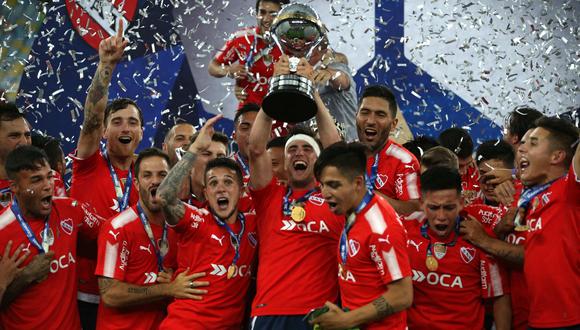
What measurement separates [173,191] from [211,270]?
1.52 ft

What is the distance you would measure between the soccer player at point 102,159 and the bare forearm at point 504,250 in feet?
6.83

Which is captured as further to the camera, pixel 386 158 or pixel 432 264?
pixel 386 158

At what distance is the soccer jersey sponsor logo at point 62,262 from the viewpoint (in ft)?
15.7

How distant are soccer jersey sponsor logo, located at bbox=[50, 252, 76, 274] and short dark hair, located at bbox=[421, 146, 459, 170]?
6.86ft

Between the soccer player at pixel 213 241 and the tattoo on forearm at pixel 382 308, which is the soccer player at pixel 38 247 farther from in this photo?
the tattoo on forearm at pixel 382 308

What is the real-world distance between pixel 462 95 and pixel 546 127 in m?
3.69

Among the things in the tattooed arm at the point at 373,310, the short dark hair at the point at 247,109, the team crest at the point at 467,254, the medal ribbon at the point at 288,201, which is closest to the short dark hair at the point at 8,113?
the short dark hair at the point at 247,109

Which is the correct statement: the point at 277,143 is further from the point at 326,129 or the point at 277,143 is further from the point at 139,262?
the point at 139,262

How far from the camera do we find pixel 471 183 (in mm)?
5887

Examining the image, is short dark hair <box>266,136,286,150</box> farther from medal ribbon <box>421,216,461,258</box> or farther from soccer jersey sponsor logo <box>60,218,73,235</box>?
soccer jersey sponsor logo <box>60,218,73,235</box>

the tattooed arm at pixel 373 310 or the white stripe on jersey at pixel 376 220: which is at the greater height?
the white stripe on jersey at pixel 376 220

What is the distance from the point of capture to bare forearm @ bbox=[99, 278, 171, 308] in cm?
473

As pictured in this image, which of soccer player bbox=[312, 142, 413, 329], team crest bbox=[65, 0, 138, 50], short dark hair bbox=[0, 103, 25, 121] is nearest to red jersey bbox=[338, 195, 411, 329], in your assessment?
soccer player bbox=[312, 142, 413, 329]

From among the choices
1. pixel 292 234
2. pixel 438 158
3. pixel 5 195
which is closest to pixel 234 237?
pixel 292 234
